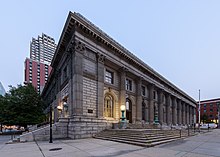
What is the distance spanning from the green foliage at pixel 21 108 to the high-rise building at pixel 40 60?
102m

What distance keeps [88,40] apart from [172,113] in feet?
120

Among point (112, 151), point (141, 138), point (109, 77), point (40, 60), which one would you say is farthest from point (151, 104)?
point (40, 60)

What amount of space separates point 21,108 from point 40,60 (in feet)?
486

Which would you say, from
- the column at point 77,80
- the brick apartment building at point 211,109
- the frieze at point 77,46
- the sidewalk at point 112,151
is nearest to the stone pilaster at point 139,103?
the column at point 77,80

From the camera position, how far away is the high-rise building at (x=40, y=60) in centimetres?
13075

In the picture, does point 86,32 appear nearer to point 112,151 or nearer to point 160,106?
point 112,151

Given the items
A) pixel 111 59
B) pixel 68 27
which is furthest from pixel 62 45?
pixel 111 59

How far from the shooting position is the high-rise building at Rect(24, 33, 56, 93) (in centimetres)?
13075

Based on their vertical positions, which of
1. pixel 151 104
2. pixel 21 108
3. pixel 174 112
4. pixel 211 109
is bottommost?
pixel 211 109

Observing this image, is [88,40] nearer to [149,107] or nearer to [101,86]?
[101,86]

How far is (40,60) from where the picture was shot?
169875 millimetres

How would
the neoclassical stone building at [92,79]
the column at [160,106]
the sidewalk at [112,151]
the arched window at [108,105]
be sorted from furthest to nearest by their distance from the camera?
the column at [160,106] → the arched window at [108,105] → the neoclassical stone building at [92,79] → the sidewalk at [112,151]


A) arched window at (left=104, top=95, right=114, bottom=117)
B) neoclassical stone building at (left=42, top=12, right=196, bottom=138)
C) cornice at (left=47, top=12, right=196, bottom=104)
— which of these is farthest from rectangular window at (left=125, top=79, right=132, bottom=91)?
arched window at (left=104, top=95, right=114, bottom=117)

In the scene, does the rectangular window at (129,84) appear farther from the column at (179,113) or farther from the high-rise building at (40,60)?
the high-rise building at (40,60)
